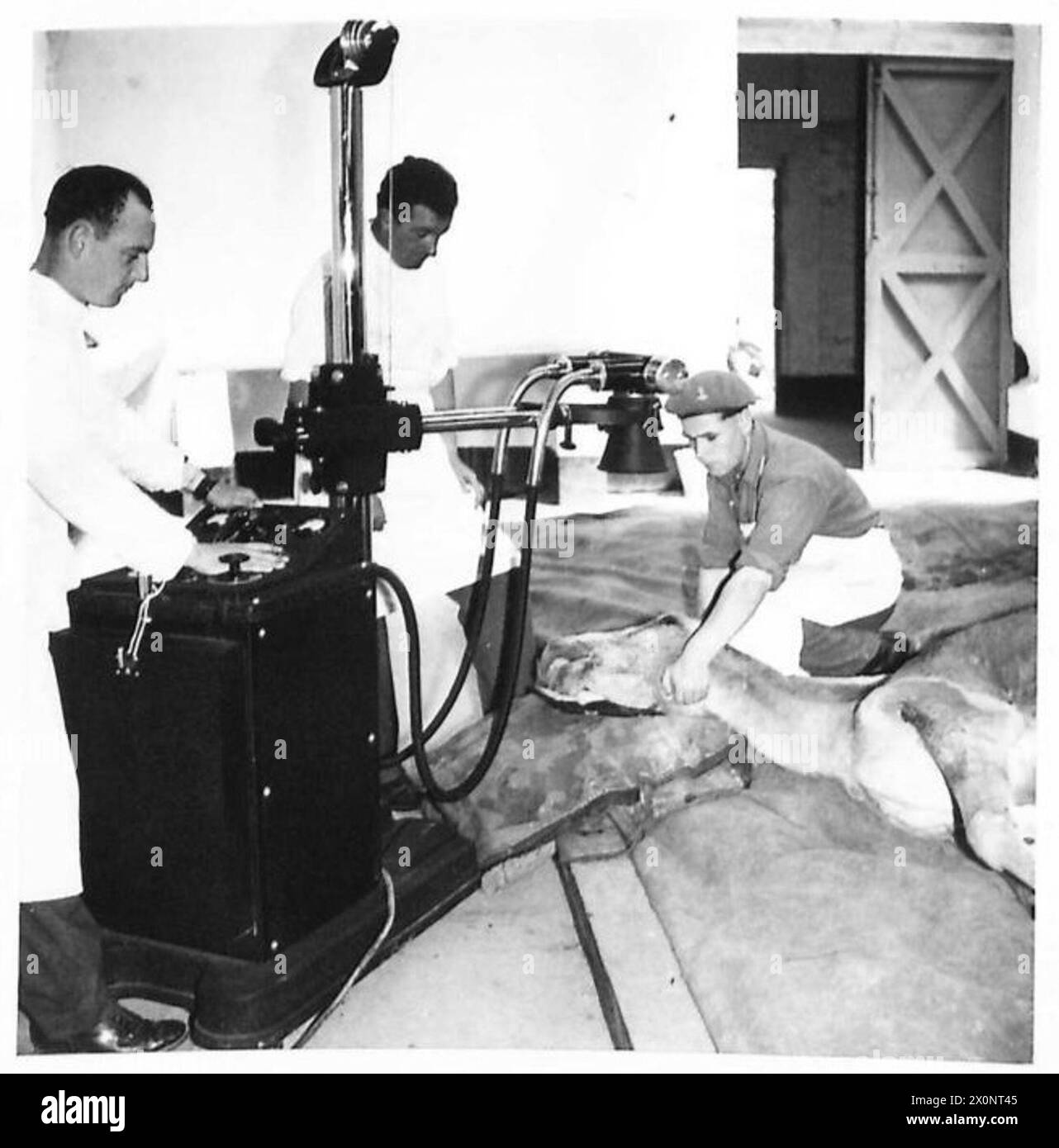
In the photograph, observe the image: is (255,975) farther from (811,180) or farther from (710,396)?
(811,180)

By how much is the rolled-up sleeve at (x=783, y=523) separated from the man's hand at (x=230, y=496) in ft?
2.59

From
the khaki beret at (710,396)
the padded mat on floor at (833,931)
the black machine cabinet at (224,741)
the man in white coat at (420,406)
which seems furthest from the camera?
the khaki beret at (710,396)

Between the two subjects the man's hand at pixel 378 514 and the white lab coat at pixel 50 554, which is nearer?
the white lab coat at pixel 50 554

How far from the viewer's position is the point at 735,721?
6.51ft

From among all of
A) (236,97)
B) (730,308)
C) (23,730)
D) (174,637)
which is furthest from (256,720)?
(730,308)

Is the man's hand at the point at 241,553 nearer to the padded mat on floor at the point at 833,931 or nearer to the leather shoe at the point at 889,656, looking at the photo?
the padded mat on floor at the point at 833,931

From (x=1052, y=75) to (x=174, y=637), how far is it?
1456 millimetres

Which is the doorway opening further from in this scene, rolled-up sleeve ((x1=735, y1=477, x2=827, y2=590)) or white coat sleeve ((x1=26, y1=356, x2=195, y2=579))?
white coat sleeve ((x1=26, y1=356, x2=195, y2=579))

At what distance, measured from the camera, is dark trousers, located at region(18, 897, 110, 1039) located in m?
1.58

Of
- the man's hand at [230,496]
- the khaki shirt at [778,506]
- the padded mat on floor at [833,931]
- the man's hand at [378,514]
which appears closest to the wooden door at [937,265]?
the khaki shirt at [778,506]

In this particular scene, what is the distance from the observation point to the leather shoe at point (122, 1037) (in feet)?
5.16

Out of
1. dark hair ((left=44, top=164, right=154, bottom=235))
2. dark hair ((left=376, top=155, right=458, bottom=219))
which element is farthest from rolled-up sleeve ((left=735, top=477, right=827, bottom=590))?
dark hair ((left=44, top=164, right=154, bottom=235))

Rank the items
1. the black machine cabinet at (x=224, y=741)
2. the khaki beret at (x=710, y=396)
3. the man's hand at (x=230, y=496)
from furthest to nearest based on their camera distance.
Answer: the khaki beret at (x=710, y=396), the man's hand at (x=230, y=496), the black machine cabinet at (x=224, y=741)
